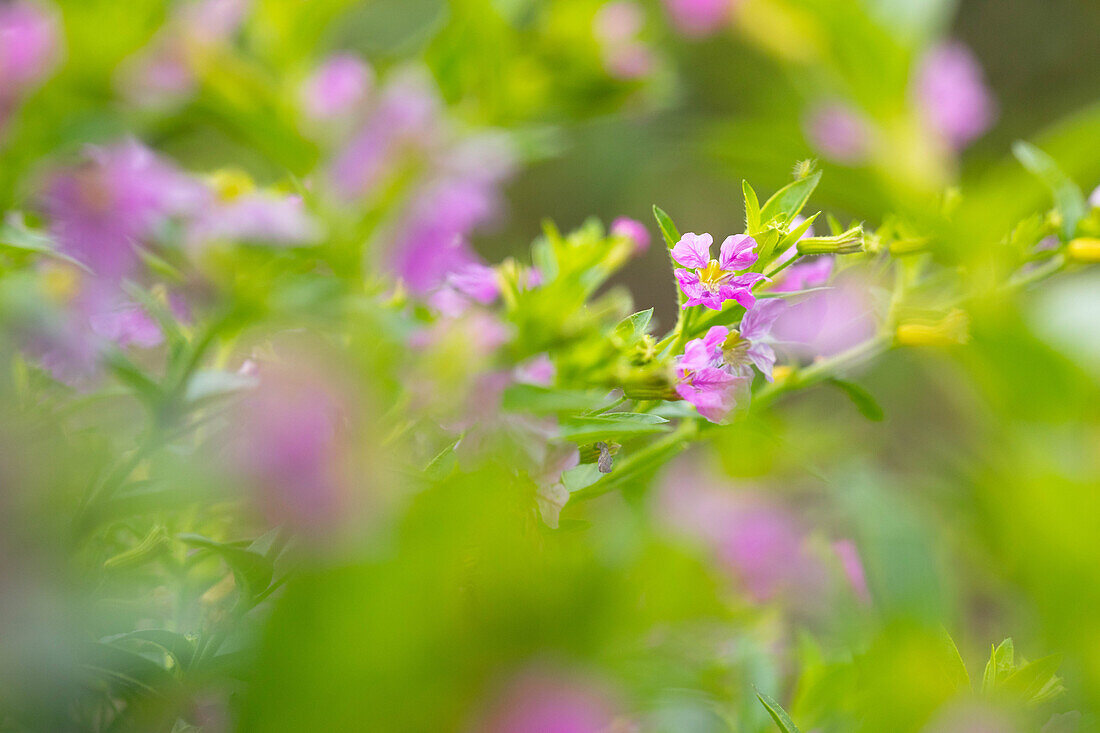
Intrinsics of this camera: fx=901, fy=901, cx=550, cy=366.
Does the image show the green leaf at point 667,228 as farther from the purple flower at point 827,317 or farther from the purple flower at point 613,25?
the purple flower at point 613,25

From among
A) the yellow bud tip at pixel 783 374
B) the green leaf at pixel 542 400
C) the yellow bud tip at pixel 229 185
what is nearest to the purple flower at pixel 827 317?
the yellow bud tip at pixel 783 374

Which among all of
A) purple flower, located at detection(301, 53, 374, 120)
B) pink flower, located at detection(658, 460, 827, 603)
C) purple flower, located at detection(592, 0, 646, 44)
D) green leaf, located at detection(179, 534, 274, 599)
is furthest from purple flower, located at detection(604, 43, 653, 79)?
green leaf, located at detection(179, 534, 274, 599)

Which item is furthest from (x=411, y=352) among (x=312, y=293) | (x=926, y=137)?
(x=926, y=137)

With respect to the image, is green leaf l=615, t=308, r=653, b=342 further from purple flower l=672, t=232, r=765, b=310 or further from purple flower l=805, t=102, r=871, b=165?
Result: purple flower l=805, t=102, r=871, b=165

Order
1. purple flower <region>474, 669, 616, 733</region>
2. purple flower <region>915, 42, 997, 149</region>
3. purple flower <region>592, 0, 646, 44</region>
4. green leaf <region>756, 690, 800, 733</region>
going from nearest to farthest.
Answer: purple flower <region>474, 669, 616, 733</region> → green leaf <region>756, 690, 800, 733</region> → purple flower <region>592, 0, 646, 44</region> → purple flower <region>915, 42, 997, 149</region>

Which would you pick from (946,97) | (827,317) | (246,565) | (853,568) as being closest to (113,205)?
(246,565)

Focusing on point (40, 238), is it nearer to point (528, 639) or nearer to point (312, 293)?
point (312, 293)

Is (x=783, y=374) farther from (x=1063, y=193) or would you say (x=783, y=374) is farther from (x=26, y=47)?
(x=26, y=47)
